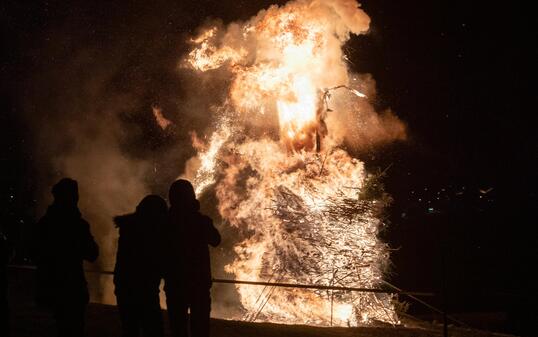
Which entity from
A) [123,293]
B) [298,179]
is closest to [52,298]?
[123,293]

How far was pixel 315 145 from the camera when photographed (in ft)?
36.0

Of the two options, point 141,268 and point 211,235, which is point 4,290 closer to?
point 141,268

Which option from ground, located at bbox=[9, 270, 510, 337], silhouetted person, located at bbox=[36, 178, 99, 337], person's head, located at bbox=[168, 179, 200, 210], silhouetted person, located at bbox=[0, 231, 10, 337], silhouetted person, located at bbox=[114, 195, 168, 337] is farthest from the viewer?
ground, located at bbox=[9, 270, 510, 337]

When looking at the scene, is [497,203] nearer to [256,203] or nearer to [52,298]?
[256,203]

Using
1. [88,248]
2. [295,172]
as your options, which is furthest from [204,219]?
[295,172]

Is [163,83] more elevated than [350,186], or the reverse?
[163,83]

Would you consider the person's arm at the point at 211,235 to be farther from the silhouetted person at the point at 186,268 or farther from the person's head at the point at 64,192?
the person's head at the point at 64,192

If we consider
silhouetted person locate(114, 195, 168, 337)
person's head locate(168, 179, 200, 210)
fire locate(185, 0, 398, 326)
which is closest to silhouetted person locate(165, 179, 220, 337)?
person's head locate(168, 179, 200, 210)

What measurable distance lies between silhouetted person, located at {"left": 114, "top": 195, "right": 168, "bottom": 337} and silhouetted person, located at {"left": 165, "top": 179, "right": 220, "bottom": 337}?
12 cm

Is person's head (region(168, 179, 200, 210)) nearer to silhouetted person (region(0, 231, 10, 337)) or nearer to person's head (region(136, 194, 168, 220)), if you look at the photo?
person's head (region(136, 194, 168, 220))

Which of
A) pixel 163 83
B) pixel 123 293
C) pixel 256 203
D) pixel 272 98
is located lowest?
pixel 123 293

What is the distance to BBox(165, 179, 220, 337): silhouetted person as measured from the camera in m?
4.56

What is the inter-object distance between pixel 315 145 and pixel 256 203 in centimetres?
184

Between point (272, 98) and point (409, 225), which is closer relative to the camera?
point (272, 98)
